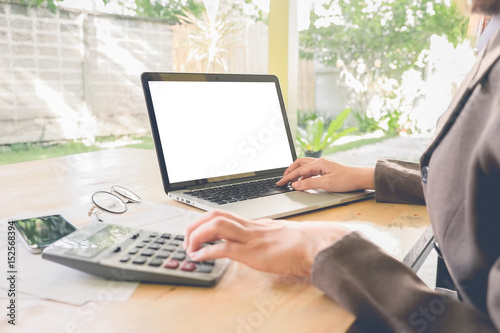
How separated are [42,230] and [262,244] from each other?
14.6 inches

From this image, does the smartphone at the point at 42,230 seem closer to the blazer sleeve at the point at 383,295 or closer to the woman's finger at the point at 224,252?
the woman's finger at the point at 224,252

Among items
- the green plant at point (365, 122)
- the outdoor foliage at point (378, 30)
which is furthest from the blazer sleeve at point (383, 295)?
the green plant at point (365, 122)

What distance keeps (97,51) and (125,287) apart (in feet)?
13.6

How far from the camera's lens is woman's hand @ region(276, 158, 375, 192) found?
3.16ft

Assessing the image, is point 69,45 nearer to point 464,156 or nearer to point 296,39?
point 296,39

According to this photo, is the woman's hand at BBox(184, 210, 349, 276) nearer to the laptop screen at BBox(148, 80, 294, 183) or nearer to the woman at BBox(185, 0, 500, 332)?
the woman at BBox(185, 0, 500, 332)

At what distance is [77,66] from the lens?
160 inches

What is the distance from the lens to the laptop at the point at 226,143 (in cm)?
89

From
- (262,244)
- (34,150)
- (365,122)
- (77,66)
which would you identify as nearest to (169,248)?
(262,244)

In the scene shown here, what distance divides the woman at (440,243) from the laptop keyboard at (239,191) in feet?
0.99

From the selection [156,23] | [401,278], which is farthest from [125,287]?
[156,23]

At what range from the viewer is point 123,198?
2.88 ft

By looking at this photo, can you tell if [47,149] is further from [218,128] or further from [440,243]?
[440,243]

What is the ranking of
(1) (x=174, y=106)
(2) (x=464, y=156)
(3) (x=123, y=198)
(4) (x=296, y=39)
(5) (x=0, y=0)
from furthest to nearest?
(5) (x=0, y=0) < (4) (x=296, y=39) < (1) (x=174, y=106) < (3) (x=123, y=198) < (2) (x=464, y=156)
